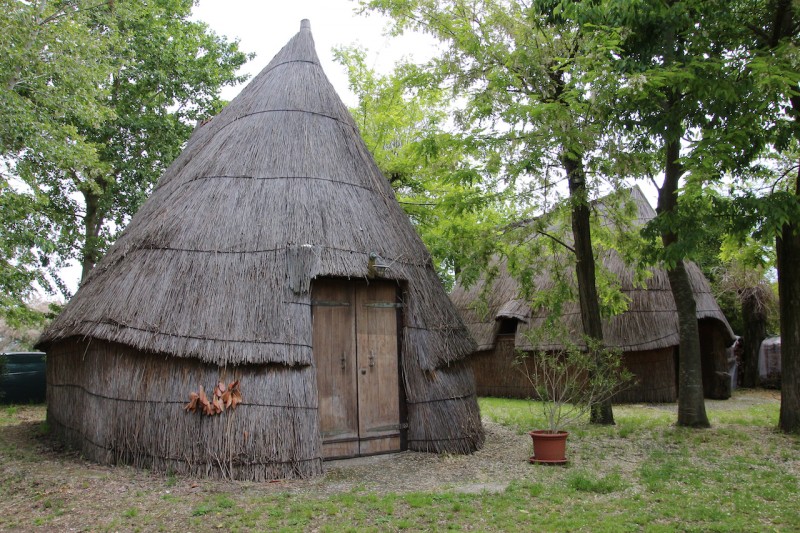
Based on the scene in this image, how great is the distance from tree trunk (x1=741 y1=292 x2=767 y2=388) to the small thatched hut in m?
4.36

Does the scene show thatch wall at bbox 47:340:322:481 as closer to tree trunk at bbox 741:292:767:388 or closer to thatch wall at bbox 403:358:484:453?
thatch wall at bbox 403:358:484:453

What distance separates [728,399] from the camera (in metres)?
19.0

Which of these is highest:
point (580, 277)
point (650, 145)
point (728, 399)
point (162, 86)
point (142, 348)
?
point (162, 86)

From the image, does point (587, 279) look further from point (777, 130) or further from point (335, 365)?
point (335, 365)

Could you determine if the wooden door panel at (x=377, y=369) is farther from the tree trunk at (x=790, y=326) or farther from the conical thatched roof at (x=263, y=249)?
the tree trunk at (x=790, y=326)

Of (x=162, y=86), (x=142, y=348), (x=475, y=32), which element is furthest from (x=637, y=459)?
(x=162, y=86)

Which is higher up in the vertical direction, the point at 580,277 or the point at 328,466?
the point at 580,277

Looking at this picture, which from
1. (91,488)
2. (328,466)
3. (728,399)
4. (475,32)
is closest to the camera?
(91,488)

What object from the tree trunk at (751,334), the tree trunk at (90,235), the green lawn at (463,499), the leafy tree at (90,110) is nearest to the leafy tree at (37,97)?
the leafy tree at (90,110)

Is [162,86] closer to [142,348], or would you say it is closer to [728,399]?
[142,348]

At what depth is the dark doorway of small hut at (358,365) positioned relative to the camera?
9.35 metres

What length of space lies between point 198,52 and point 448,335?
14598 millimetres

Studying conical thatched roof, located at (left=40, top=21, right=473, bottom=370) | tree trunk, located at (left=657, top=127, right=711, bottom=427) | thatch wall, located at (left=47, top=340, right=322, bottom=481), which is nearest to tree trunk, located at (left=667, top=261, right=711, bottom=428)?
tree trunk, located at (left=657, top=127, right=711, bottom=427)

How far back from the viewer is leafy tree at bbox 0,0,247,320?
1312cm
